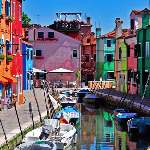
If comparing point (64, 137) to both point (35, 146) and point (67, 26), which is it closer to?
point (35, 146)

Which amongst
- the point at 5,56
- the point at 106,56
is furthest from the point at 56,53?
the point at 5,56

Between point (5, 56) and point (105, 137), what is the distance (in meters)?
9.54

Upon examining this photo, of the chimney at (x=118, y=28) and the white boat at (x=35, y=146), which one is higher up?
the chimney at (x=118, y=28)

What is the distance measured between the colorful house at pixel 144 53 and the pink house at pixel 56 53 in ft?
73.9

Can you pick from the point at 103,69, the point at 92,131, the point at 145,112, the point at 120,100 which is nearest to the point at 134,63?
the point at 120,100

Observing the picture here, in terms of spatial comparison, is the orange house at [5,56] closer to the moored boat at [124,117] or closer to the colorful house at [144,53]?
the moored boat at [124,117]

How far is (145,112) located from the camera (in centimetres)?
3073

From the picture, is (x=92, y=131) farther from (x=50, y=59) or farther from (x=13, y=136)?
(x=50, y=59)

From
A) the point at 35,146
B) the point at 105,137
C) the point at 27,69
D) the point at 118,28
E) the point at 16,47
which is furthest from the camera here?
the point at 27,69

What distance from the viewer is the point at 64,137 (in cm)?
2089

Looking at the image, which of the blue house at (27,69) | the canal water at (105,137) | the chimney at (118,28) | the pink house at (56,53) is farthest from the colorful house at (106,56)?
the canal water at (105,137)

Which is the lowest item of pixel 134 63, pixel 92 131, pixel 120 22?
pixel 92 131

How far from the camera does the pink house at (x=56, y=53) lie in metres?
63.2

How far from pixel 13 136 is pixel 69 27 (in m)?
47.2
